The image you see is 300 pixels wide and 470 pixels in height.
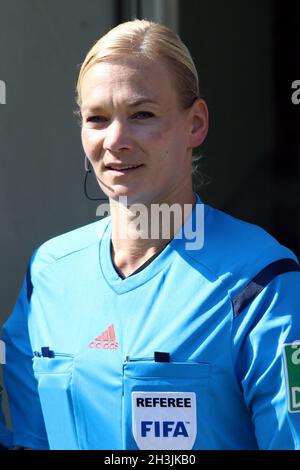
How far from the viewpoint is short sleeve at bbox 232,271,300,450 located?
54.7 inches

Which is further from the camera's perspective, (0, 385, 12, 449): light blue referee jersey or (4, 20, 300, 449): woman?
(0, 385, 12, 449): light blue referee jersey

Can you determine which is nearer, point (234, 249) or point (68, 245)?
point (234, 249)

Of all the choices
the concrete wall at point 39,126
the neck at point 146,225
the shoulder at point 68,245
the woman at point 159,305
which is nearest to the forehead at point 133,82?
the woman at point 159,305

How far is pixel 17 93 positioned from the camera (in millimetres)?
2289

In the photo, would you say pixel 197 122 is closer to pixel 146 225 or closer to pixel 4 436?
pixel 146 225

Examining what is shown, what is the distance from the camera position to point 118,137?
4.92ft

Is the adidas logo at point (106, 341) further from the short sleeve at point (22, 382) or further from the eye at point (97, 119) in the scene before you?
the eye at point (97, 119)

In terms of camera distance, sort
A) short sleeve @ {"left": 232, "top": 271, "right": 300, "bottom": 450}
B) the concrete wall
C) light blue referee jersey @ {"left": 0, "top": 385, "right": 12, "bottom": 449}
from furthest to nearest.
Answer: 1. the concrete wall
2. light blue referee jersey @ {"left": 0, "top": 385, "right": 12, "bottom": 449}
3. short sleeve @ {"left": 232, "top": 271, "right": 300, "bottom": 450}

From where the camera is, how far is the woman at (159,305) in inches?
55.8

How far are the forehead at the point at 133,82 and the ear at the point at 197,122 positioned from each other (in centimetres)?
7

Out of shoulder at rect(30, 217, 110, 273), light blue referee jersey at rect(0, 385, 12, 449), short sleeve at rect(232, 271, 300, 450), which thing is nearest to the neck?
shoulder at rect(30, 217, 110, 273)

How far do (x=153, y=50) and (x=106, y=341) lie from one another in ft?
1.67

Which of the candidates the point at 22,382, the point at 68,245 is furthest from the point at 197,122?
the point at 22,382

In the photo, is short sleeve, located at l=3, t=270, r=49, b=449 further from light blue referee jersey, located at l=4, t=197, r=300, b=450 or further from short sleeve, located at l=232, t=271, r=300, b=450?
short sleeve, located at l=232, t=271, r=300, b=450
